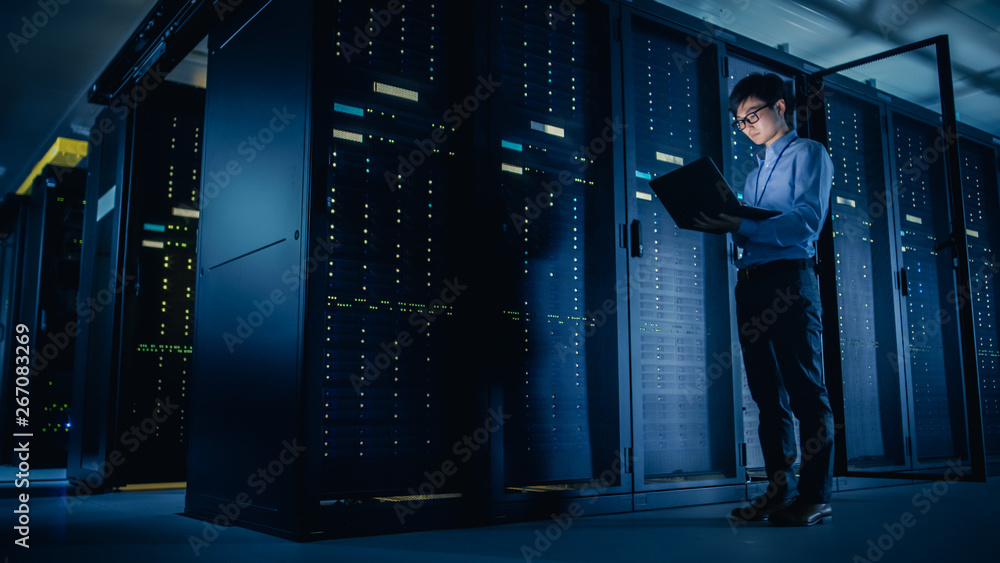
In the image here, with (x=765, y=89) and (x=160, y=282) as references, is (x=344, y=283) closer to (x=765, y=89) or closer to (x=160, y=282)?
(x=765, y=89)

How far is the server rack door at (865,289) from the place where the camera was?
3951mm

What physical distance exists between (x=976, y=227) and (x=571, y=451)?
4.37 metres

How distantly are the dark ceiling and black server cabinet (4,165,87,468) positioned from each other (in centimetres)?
82

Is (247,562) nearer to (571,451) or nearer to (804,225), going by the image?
(571,451)

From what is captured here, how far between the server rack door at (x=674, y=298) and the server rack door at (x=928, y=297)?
1835mm

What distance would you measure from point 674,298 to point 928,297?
8.70 ft

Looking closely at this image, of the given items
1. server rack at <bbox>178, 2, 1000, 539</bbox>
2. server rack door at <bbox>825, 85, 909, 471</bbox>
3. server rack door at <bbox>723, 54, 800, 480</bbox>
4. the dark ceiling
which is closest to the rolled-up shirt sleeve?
server rack at <bbox>178, 2, 1000, 539</bbox>

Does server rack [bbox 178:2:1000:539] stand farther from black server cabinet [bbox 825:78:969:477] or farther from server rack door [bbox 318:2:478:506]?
black server cabinet [bbox 825:78:969:477]

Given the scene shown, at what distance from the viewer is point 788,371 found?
247cm

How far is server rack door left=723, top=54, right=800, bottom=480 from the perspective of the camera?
3373mm

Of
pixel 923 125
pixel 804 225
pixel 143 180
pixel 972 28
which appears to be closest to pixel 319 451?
pixel 804 225

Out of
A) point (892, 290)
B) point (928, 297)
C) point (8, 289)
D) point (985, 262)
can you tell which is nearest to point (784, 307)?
point (892, 290)

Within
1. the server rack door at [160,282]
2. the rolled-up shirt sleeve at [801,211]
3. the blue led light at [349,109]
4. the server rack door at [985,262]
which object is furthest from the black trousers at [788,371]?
the server rack door at [985,262]

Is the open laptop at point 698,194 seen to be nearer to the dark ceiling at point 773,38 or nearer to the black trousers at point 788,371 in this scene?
the black trousers at point 788,371
